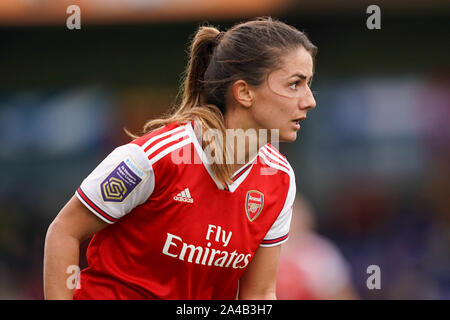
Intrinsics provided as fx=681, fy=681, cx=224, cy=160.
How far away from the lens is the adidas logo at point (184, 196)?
299 cm

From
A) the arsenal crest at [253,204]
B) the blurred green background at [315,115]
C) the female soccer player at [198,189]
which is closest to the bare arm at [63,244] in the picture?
the female soccer player at [198,189]

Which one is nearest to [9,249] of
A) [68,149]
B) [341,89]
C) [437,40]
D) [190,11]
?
[68,149]

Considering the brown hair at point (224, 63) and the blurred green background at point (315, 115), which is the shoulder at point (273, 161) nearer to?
the brown hair at point (224, 63)

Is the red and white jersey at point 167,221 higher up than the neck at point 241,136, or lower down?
lower down

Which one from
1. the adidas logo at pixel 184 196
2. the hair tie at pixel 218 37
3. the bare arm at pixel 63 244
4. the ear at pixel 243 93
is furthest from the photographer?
the hair tie at pixel 218 37

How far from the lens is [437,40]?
10422mm

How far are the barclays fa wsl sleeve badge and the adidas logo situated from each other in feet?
0.68

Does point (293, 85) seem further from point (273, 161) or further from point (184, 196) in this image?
point (184, 196)

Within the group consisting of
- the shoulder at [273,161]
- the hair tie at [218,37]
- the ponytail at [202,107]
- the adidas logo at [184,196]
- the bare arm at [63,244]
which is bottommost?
the bare arm at [63,244]

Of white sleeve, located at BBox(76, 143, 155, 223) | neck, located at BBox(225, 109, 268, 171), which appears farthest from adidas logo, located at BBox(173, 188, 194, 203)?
neck, located at BBox(225, 109, 268, 171)

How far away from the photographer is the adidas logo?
118 inches

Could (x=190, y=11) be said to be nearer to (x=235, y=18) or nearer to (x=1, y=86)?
(x=235, y=18)

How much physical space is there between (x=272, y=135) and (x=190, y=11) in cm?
646

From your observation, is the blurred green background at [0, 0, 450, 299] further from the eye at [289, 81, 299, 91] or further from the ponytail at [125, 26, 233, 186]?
the eye at [289, 81, 299, 91]
